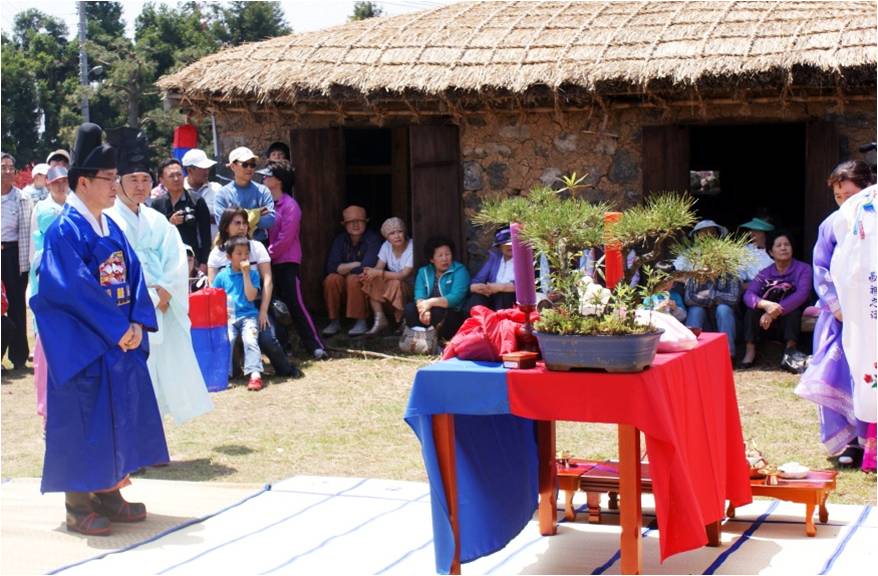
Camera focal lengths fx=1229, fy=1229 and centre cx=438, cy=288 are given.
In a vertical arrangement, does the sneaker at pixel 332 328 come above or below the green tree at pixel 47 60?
below

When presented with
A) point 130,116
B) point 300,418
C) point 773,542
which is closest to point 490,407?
point 773,542

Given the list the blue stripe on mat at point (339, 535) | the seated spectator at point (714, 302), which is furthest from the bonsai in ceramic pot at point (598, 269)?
the seated spectator at point (714, 302)

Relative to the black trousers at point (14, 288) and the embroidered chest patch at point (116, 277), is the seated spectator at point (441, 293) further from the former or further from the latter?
the embroidered chest patch at point (116, 277)

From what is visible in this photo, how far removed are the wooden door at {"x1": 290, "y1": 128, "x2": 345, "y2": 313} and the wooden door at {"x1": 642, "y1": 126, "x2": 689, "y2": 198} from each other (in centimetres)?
301

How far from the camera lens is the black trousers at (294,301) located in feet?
34.6

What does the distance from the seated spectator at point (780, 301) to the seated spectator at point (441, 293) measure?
95.2 inches

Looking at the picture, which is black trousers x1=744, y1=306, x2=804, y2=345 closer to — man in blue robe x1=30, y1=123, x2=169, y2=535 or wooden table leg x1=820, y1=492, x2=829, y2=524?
wooden table leg x1=820, y1=492, x2=829, y2=524

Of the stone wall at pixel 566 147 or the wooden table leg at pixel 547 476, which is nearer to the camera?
the wooden table leg at pixel 547 476

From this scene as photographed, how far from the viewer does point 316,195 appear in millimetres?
11625

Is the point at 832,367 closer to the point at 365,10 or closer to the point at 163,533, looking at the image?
the point at 163,533

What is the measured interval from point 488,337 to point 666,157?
249 inches

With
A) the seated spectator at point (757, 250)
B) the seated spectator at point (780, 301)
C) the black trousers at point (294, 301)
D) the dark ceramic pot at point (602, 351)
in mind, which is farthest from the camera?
the black trousers at point (294, 301)

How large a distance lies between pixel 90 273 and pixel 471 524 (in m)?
2.10

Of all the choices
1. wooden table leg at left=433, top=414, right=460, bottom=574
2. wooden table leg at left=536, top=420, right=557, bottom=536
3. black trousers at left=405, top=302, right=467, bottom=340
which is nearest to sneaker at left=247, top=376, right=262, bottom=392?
black trousers at left=405, top=302, right=467, bottom=340
